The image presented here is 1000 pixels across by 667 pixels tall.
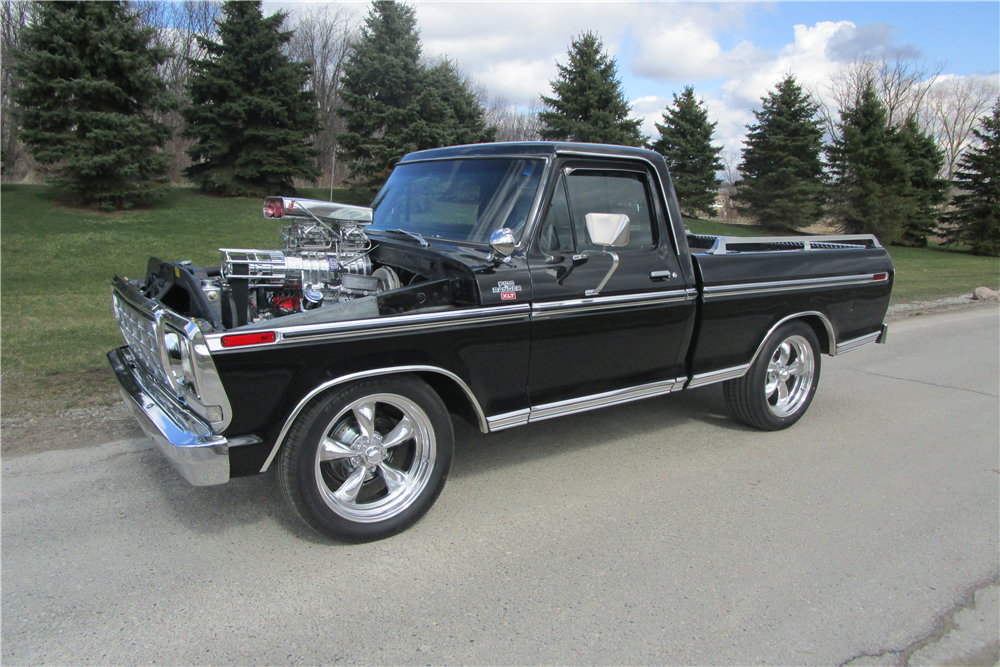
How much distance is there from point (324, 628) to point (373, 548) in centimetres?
63

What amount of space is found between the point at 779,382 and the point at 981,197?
3144 centimetres

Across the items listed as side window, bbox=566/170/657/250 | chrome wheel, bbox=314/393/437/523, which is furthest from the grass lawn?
side window, bbox=566/170/657/250

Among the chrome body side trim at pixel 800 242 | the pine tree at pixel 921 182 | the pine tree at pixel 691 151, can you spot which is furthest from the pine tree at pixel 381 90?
the pine tree at pixel 921 182

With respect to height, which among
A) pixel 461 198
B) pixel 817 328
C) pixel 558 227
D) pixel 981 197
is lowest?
pixel 817 328

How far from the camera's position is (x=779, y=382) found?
17.1ft

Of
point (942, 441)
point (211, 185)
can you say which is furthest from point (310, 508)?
point (211, 185)

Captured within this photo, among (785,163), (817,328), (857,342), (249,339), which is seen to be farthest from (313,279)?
(785,163)

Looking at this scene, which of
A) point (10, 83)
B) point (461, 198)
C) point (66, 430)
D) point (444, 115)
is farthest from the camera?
point (10, 83)

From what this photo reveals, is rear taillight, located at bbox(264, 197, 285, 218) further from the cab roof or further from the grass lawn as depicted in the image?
the grass lawn

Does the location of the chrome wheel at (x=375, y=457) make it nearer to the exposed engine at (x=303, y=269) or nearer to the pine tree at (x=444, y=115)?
the exposed engine at (x=303, y=269)

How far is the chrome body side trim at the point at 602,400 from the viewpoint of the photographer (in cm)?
385

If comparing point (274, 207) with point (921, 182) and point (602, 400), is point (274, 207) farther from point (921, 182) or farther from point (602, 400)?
point (921, 182)

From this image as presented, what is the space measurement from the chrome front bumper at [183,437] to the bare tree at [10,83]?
2585 cm

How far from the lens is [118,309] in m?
4.13
